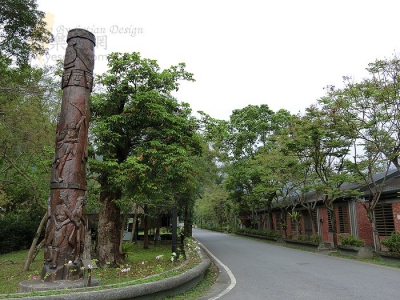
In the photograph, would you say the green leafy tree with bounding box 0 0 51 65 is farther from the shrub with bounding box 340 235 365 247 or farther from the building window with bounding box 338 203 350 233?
the building window with bounding box 338 203 350 233

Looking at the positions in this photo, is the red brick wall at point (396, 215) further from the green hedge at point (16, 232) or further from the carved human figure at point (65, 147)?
the green hedge at point (16, 232)

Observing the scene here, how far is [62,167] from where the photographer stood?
6.99 meters

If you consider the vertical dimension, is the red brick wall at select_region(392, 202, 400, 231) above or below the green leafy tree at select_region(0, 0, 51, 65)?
below

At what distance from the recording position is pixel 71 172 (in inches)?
275

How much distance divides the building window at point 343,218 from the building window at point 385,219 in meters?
3.47

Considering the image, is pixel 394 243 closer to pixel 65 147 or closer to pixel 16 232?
pixel 65 147

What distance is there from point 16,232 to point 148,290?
63.6 ft

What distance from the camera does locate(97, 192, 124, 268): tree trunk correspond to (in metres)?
11.3

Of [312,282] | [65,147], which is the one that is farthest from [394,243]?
[65,147]

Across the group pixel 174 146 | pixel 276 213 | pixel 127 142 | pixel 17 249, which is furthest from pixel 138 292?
pixel 276 213

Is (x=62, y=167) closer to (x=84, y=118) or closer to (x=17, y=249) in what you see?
(x=84, y=118)

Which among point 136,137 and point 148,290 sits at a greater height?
point 136,137

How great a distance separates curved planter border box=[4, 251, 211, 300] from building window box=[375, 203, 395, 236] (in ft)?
42.4

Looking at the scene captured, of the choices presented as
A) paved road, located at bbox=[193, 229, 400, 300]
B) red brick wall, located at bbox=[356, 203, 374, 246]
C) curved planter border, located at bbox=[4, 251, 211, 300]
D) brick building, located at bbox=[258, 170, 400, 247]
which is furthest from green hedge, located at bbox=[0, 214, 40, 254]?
red brick wall, located at bbox=[356, 203, 374, 246]
